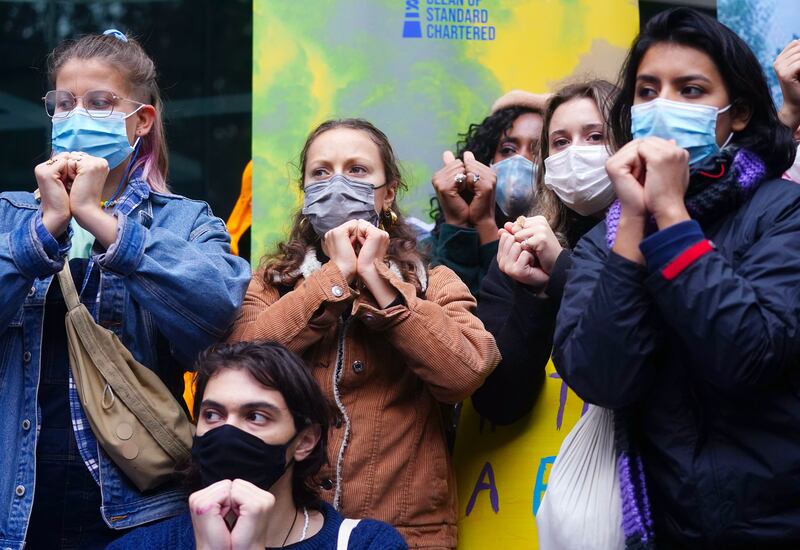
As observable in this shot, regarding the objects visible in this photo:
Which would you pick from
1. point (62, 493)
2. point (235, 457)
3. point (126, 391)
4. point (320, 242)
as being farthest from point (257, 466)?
point (320, 242)

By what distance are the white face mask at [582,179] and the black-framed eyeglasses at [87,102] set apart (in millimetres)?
1362

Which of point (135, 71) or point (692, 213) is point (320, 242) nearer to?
point (135, 71)

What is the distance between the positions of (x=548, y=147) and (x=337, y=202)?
0.79 meters

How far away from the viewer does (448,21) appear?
457 cm

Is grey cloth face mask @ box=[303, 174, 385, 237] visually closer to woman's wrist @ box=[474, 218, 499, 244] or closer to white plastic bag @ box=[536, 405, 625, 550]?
woman's wrist @ box=[474, 218, 499, 244]

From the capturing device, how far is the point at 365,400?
345cm

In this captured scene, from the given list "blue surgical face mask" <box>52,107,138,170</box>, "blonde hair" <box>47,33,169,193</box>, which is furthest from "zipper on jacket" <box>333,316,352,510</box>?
"blue surgical face mask" <box>52,107,138,170</box>

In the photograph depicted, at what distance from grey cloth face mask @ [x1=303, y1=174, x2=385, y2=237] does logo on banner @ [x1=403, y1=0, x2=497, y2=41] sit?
1.03 meters

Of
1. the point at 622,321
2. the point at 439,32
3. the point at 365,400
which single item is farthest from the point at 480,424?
the point at 439,32

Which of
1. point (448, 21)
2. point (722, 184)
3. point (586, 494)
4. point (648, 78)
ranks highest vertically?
point (448, 21)

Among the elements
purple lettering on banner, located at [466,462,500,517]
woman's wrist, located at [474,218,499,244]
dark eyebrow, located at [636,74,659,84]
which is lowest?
purple lettering on banner, located at [466,462,500,517]

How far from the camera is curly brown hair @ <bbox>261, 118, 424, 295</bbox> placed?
3.69 m

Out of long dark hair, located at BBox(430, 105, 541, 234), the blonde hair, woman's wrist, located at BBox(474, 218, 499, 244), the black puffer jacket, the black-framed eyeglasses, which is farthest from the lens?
long dark hair, located at BBox(430, 105, 541, 234)

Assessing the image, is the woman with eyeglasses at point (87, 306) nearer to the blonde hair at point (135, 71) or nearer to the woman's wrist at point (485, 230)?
the blonde hair at point (135, 71)
